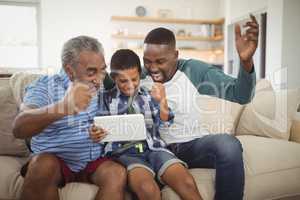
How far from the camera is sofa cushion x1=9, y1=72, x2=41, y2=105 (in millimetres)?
1521

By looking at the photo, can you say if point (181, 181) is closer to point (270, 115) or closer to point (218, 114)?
point (218, 114)

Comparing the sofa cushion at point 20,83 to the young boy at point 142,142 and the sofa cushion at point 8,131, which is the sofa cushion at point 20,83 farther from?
the young boy at point 142,142

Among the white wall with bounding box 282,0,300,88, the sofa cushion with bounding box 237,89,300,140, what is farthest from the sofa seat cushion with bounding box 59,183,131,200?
the white wall with bounding box 282,0,300,88

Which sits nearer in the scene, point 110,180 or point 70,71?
point 110,180

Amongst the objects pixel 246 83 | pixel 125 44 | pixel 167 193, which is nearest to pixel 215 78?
pixel 246 83

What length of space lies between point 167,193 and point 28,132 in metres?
0.56

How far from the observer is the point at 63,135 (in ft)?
4.02

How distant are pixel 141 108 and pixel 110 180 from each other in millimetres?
383

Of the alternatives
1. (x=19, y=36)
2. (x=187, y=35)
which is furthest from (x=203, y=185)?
(x=19, y=36)

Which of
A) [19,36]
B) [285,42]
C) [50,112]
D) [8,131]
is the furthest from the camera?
[19,36]

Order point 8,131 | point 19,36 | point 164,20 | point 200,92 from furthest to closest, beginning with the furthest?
point 164,20 < point 19,36 < point 200,92 < point 8,131

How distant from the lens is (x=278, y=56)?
10.9 ft

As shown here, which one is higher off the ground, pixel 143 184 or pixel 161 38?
pixel 161 38

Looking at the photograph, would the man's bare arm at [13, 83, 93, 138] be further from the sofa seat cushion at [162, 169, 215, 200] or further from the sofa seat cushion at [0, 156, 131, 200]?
the sofa seat cushion at [162, 169, 215, 200]
